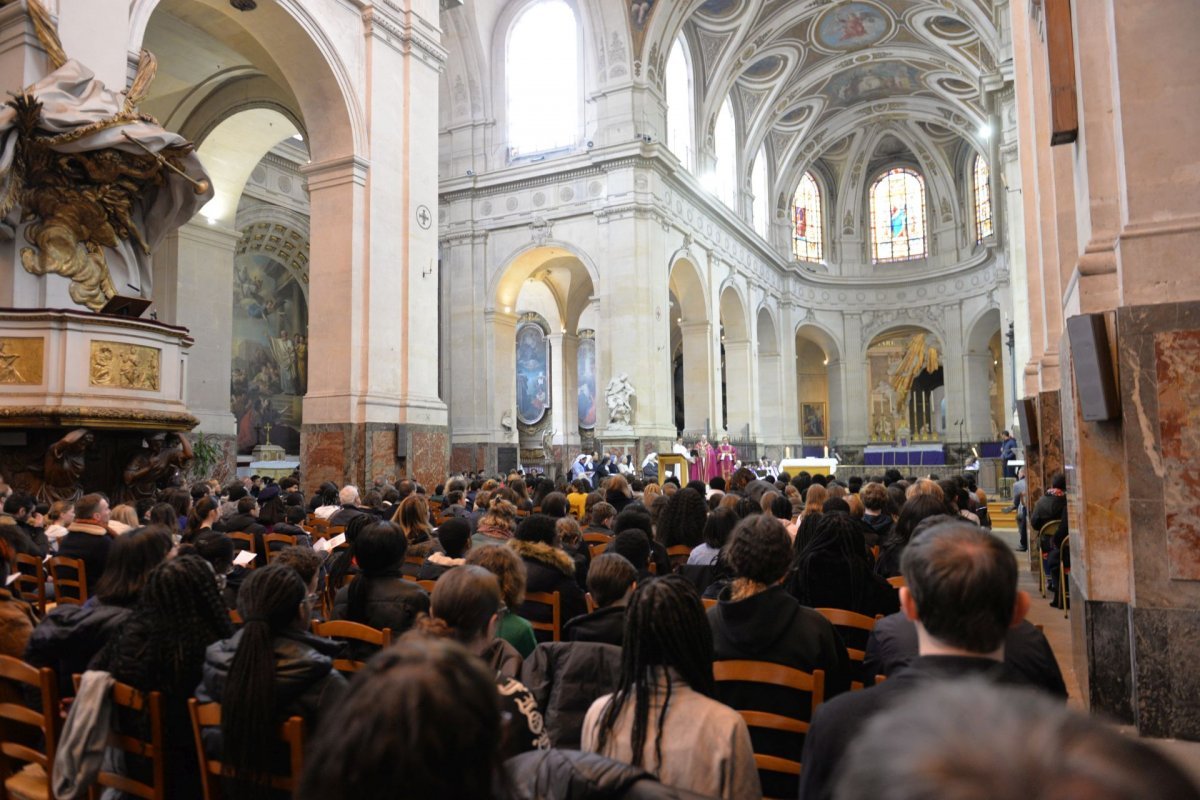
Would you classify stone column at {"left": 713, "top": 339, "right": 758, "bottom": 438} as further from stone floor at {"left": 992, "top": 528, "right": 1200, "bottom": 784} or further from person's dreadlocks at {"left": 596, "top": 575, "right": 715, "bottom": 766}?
person's dreadlocks at {"left": 596, "top": 575, "right": 715, "bottom": 766}

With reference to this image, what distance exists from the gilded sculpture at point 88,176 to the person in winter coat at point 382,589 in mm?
6323

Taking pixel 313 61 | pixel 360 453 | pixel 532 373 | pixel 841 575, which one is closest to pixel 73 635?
pixel 841 575

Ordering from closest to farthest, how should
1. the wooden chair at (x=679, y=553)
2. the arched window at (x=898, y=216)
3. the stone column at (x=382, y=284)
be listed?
the wooden chair at (x=679, y=553)
the stone column at (x=382, y=284)
the arched window at (x=898, y=216)

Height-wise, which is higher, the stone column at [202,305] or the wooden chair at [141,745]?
the stone column at [202,305]

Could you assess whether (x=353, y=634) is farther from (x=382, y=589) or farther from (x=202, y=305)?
(x=202, y=305)

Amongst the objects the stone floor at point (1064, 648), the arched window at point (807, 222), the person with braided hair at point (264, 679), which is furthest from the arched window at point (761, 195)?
the person with braided hair at point (264, 679)

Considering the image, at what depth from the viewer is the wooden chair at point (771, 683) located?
8.52ft

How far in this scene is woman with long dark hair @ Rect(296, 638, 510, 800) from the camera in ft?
3.37

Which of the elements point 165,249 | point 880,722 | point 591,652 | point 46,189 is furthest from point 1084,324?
point 165,249

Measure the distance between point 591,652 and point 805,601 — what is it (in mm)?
1713

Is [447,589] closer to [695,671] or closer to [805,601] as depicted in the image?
[695,671]

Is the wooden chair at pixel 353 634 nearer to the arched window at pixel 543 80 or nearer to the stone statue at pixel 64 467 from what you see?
the stone statue at pixel 64 467

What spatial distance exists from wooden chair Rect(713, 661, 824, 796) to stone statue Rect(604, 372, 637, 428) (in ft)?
59.2

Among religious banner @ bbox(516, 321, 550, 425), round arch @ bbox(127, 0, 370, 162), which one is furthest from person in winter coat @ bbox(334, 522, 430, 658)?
religious banner @ bbox(516, 321, 550, 425)
